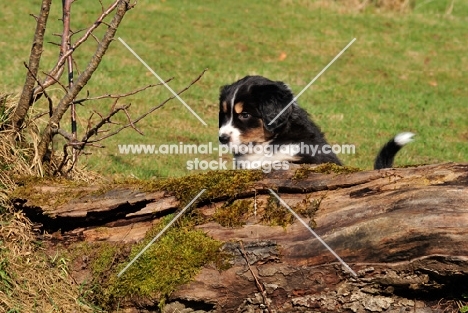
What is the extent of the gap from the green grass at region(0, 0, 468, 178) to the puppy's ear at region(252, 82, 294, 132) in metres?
2.40

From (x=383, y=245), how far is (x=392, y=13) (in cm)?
1832

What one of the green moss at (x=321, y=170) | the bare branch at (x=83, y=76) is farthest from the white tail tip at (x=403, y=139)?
the bare branch at (x=83, y=76)

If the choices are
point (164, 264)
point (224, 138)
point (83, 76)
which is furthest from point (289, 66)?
point (164, 264)

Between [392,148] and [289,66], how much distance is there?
956 centimetres

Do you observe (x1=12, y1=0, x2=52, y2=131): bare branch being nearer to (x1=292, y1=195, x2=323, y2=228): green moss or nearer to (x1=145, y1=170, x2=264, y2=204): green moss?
(x1=145, y1=170, x2=264, y2=204): green moss

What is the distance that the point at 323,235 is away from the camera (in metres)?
4.00

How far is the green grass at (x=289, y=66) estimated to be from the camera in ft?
35.4

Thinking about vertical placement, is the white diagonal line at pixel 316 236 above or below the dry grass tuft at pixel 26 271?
above

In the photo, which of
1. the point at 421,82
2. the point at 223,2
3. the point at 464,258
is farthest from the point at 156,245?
the point at 223,2

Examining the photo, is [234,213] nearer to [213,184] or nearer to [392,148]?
[213,184]

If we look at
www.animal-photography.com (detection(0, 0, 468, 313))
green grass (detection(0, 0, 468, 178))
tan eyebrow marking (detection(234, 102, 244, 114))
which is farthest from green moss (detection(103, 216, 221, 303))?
green grass (detection(0, 0, 468, 178))

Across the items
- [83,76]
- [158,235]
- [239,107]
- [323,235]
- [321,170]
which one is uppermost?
[83,76]

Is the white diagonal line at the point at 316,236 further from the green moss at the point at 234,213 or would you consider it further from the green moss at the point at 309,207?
the green moss at the point at 234,213

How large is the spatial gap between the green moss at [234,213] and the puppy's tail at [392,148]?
7.79 feet
